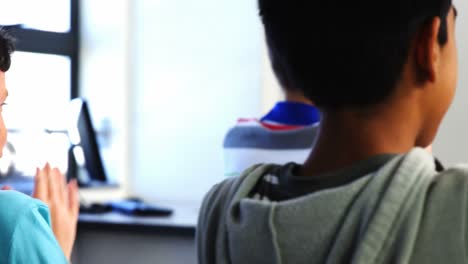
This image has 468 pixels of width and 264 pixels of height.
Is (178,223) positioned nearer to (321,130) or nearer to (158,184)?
(158,184)

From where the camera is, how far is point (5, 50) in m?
1.42

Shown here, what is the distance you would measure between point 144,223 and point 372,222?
2051 millimetres

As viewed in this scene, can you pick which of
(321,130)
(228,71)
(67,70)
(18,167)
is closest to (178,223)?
(228,71)

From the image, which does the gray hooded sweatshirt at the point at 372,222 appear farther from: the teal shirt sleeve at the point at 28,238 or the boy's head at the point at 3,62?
the boy's head at the point at 3,62

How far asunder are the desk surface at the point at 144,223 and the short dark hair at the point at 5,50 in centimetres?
120

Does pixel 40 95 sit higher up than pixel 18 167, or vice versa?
pixel 40 95

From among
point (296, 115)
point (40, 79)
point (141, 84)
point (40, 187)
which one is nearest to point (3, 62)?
point (40, 187)

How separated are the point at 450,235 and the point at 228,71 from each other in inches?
97.6

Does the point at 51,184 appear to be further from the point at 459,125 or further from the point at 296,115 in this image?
the point at 459,125

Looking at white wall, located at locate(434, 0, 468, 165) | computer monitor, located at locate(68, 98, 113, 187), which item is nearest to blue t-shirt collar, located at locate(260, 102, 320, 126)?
white wall, located at locate(434, 0, 468, 165)

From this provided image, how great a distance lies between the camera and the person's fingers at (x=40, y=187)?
135cm

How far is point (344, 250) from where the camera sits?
2.20 ft

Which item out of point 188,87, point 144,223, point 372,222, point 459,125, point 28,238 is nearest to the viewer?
point 372,222

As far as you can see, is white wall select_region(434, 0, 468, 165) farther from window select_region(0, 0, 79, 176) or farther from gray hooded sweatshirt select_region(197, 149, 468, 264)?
window select_region(0, 0, 79, 176)
